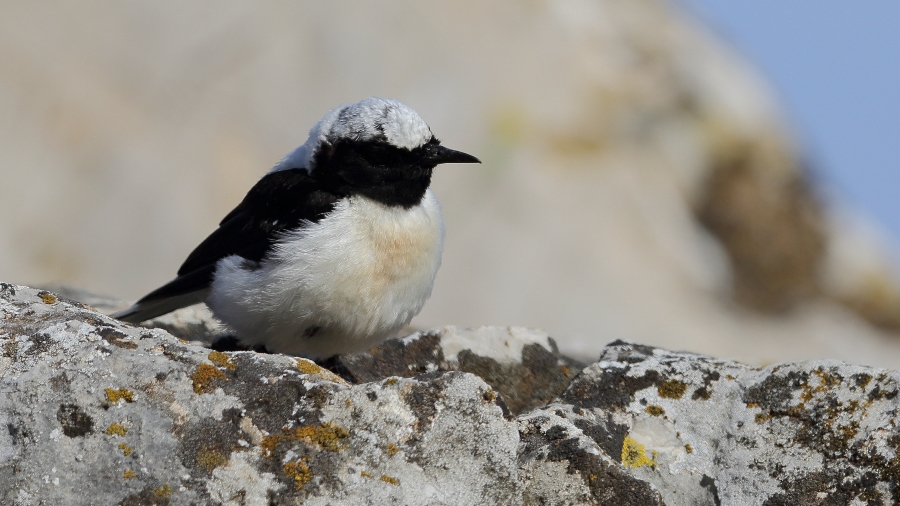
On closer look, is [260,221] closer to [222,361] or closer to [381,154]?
[381,154]

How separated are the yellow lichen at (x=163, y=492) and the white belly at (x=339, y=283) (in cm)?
265

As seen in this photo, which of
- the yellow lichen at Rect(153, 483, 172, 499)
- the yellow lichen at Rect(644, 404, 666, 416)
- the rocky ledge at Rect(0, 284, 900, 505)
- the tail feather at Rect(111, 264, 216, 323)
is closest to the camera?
the yellow lichen at Rect(153, 483, 172, 499)

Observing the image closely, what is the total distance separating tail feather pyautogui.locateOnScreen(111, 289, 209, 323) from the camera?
709 cm

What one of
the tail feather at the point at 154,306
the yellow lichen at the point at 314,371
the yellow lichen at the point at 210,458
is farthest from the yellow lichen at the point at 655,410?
the tail feather at the point at 154,306

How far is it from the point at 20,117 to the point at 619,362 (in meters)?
13.5

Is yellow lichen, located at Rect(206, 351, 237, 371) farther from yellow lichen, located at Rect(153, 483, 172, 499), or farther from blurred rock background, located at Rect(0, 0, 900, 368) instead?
blurred rock background, located at Rect(0, 0, 900, 368)

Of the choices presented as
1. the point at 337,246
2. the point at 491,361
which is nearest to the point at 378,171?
the point at 337,246

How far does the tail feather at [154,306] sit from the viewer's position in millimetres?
7086

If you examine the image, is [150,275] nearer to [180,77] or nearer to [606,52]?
[180,77]

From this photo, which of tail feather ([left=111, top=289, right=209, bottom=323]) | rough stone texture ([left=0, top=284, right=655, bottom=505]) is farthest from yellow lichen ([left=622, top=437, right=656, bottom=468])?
tail feather ([left=111, top=289, right=209, bottom=323])

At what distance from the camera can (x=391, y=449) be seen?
12.5ft

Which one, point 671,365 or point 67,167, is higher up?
point 671,365

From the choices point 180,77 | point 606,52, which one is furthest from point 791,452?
point 180,77

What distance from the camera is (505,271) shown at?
1426 cm
